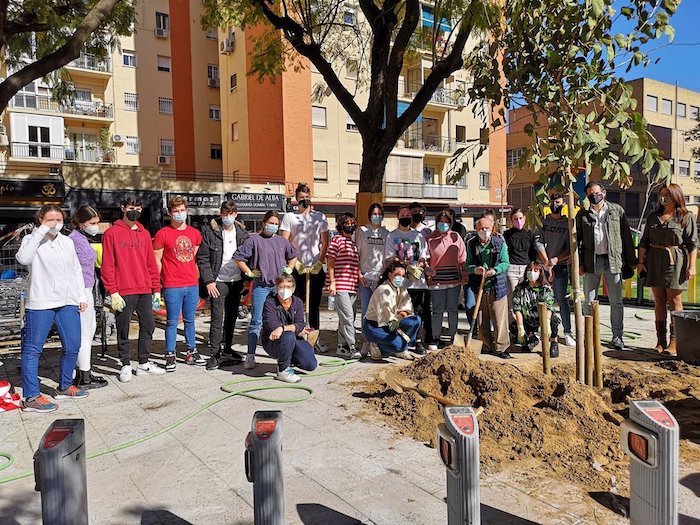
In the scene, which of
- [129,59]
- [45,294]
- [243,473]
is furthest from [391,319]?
[129,59]

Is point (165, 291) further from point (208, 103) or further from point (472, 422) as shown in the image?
point (208, 103)

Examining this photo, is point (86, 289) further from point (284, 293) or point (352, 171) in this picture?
point (352, 171)

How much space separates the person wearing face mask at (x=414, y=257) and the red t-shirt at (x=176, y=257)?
255cm

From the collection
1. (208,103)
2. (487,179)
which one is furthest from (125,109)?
(487,179)

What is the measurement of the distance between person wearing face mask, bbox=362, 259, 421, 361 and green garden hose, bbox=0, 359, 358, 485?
0.43 m

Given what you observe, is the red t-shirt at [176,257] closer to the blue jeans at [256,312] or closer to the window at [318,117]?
the blue jeans at [256,312]

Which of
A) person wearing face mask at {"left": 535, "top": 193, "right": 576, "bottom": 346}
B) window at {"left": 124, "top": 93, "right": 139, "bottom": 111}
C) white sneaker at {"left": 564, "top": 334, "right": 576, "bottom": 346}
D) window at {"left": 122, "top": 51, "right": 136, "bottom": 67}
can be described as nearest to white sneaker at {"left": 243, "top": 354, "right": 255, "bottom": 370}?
person wearing face mask at {"left": 535, "top": 193, "right": 576, "bottom": 346}

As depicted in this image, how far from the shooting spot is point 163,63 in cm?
3816

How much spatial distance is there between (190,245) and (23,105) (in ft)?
108

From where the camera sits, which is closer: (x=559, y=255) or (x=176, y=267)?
(x=176, y=267)

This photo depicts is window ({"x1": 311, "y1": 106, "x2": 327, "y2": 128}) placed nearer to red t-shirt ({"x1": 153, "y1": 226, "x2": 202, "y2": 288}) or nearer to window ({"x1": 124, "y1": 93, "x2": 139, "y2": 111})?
window ({"x1": 124, "y1": 93, "x2": 139, "y2": 111})

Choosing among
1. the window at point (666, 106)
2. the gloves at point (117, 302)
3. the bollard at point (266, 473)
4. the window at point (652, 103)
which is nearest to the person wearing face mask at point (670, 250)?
the bollard at point (266, 473)

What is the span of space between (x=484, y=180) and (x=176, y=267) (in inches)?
1540

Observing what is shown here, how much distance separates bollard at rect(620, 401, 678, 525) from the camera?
8.39ft
